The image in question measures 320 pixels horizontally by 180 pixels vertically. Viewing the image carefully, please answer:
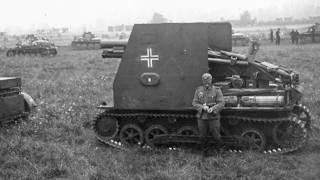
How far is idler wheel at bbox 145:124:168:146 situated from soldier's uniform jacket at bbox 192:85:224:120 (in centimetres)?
103

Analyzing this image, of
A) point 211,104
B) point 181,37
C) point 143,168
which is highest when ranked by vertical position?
point 181,37

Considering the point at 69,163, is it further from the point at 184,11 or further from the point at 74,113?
the point at 184,11

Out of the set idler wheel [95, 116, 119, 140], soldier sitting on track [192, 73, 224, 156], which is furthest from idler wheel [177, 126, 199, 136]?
idler wheel [95, 116, 119, 140]

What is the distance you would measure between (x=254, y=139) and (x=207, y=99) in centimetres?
124

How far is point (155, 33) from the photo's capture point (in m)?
9.42

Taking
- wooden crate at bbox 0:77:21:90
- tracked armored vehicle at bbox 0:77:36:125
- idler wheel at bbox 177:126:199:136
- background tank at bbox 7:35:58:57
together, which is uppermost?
background tank at bbox 7:35:58:57

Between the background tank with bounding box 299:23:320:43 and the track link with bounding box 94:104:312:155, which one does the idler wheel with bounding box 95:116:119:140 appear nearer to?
the track link with bounding box 94:104:312:155

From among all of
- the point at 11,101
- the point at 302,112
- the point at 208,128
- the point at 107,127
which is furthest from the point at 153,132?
the point at 11,101

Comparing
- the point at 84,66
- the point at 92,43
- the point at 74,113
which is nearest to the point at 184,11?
the point at 92,43

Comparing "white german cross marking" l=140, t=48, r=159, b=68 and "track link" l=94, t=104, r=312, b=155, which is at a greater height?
"white german cross marking" l=140, t=48, r=159, b=68

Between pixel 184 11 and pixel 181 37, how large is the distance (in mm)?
189557

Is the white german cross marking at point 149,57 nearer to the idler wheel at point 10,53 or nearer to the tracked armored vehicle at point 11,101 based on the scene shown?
the tracked armored vehicle at point 11,101

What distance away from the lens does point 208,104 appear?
8688 mm

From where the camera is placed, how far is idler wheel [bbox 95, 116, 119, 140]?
9727 mm
